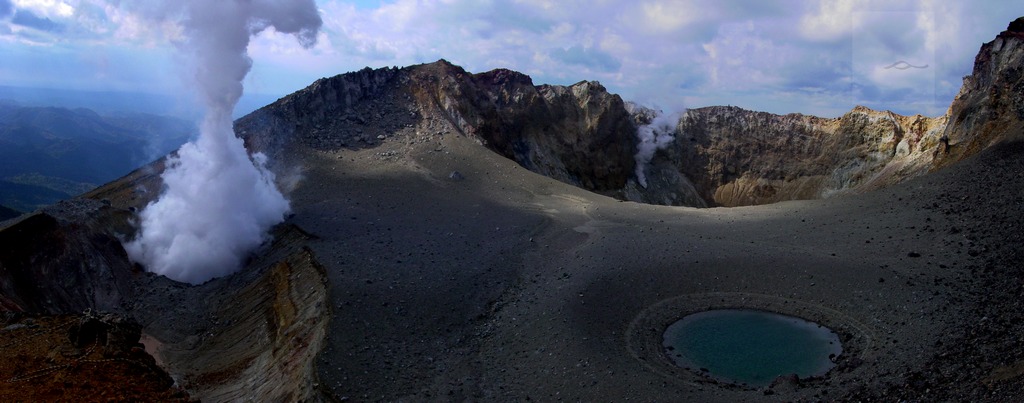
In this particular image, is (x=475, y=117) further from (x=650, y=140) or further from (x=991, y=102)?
(x=991, y=102)

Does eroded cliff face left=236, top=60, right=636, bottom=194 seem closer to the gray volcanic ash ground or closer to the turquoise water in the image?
the gray volcanic ash ground

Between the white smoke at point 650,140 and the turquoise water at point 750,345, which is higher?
the white smoke at point 650,140

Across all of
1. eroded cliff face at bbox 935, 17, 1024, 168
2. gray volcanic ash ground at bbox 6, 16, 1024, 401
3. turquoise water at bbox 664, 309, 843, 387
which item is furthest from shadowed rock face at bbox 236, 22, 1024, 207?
turquoise water at bbox 664, 309, 843, 387

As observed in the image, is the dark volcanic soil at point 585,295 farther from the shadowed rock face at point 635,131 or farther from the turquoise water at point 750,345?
the shadowed rock face at point 635,131

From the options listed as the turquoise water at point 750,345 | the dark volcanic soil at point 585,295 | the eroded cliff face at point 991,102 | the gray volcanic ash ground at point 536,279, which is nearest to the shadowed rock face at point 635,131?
the eroded cliff face at point 991,102

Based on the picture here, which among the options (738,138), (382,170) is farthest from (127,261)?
(738,138)

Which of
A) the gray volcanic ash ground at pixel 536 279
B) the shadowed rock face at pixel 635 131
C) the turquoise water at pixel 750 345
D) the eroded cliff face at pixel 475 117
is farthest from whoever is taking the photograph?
the eroded cliff face at pixel 475 117
